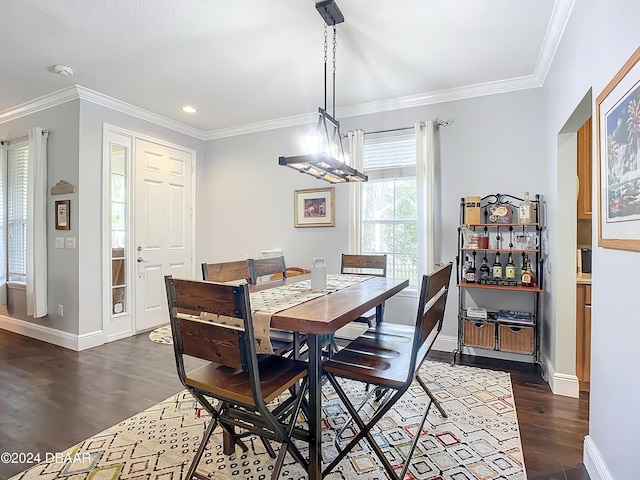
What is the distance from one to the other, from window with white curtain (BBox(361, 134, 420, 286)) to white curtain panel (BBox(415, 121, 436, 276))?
0.14 metres

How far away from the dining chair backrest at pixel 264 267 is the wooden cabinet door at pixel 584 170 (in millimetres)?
2551

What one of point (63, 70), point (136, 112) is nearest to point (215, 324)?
point (63, 70)

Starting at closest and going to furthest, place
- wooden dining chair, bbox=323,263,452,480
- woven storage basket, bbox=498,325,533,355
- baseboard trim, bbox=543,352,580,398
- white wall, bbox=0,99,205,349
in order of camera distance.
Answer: wooden dining chair, bbox=323,263,452,480
baseboard trim, bbox=543,352,580,398
woven storage basket, bbox=498,325,533,355
white wall, bbox=0,99,205,349

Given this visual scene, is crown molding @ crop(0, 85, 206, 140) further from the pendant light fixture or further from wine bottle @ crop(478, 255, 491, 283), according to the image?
wine bottle @ crop(478, 255, 491, 283)

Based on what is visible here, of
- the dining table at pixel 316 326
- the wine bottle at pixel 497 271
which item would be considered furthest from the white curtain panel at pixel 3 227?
the wine bottle at pixel 497 271

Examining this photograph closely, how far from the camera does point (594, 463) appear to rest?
1.65 metres

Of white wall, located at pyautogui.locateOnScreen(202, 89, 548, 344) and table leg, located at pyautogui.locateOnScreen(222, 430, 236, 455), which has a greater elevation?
white wall, located at pyautogui.locateOnScreen(202, 89, 548, 344)

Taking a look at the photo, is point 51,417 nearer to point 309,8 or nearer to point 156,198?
point 156,198

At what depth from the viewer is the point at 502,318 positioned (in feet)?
10.2

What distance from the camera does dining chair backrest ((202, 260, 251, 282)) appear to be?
2.31 meters

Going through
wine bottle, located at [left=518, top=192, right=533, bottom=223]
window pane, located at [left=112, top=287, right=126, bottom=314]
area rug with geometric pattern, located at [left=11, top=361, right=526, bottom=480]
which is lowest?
area rug with geometric pattern, located at [left=11, top=361, right=526, bottom=480]

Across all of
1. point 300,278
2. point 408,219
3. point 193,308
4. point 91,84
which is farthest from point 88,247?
point 408,219

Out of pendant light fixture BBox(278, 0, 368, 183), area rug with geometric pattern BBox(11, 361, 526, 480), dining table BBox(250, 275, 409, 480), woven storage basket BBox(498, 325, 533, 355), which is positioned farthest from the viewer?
woven storage basket BBox(498, 325, 533, 355)

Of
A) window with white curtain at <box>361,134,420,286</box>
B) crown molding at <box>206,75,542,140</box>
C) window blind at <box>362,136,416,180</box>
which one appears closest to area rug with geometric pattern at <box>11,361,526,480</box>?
window with white curtain at <box>361,134,420,286</box>
